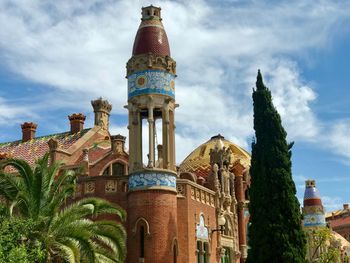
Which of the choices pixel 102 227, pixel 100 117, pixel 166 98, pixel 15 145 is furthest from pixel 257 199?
pixel 15 145

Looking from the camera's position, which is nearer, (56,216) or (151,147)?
(56,216)

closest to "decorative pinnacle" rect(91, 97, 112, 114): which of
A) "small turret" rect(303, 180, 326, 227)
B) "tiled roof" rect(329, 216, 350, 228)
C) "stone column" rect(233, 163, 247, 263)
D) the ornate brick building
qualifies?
the ornate brick building

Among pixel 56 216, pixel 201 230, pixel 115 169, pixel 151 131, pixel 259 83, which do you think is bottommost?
pixel 56 216

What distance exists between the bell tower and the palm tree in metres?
3.91

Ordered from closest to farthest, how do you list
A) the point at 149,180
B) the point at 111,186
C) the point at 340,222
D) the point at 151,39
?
the point at 149,180
the point at 111,186
the point at 151,39
the point at 340,222

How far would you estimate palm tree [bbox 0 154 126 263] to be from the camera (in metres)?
17.5

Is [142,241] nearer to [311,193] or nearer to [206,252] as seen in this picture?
[206,252]

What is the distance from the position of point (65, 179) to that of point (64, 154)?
1152 cm

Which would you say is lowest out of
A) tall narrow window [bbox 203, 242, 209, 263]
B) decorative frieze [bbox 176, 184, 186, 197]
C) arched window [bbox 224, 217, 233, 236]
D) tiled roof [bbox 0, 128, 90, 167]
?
tall narrow window [bbox 203, 242, 209, 263]

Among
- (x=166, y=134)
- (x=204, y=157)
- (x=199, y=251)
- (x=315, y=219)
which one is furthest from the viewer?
(x=315, y=219)

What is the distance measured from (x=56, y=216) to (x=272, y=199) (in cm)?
1049

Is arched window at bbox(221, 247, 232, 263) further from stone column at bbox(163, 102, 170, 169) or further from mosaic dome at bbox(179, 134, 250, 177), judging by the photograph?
stone column at bbox(163, 102, 170, 169)

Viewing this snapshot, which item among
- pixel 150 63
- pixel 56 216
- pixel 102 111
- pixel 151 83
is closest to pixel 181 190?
pixel 151 83

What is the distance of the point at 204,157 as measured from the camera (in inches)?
1582
